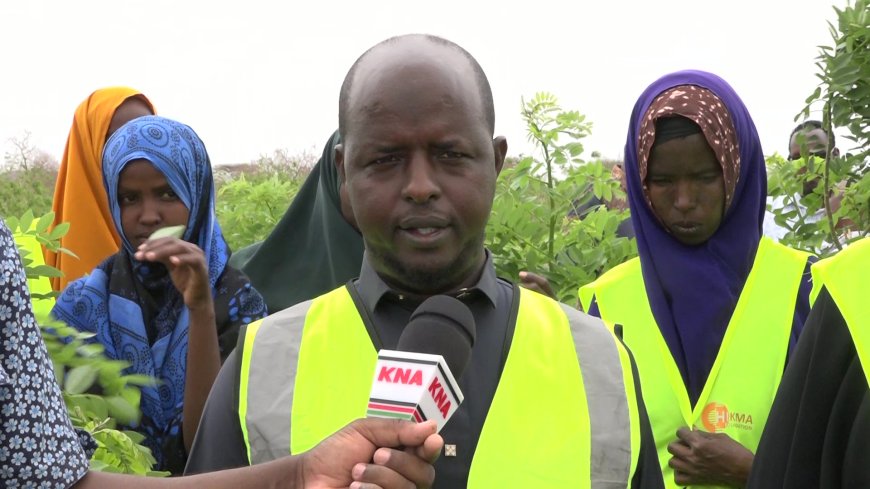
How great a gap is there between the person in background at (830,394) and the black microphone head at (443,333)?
0.72m

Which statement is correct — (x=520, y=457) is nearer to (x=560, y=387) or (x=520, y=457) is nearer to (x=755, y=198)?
(x=560, y=387)

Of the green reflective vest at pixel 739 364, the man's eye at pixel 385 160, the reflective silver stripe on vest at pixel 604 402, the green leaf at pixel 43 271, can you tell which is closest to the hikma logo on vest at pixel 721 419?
the green reflective vest at pixel 739 364

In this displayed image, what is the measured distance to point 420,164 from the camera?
2.43 m

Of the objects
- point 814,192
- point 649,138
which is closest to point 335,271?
point 649,138

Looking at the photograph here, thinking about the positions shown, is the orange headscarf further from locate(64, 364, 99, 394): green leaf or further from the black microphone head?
the black microphone head

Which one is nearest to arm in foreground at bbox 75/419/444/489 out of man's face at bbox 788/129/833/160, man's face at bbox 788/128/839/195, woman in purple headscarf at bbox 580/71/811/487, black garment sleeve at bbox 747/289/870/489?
black garment sleeve at bbox 747/289/870/489

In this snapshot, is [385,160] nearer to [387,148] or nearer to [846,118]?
[387,148]

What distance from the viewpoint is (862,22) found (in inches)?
159

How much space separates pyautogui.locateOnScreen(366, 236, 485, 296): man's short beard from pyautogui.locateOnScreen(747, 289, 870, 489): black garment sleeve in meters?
0.71

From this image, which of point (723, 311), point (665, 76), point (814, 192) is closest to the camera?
point (723, 311)

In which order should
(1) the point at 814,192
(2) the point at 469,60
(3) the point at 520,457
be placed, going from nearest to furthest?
(3) the point at 520,457 < (2) the point at 469,60 < (1) the point at 814,192

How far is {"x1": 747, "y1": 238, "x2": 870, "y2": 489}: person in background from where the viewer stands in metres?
2.29

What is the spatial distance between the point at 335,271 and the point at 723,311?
171 centimetres

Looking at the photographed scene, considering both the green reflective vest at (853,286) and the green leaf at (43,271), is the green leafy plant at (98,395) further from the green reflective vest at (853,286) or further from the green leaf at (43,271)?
the green reflective vest at (853,286)
